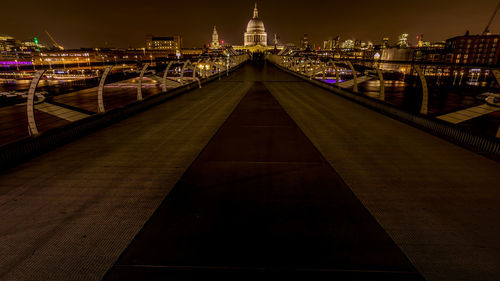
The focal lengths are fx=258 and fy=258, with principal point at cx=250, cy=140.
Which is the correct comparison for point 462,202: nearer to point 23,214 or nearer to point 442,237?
point 442,237

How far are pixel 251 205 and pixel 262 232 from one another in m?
0.77

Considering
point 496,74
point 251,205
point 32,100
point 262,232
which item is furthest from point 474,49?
point 32,100

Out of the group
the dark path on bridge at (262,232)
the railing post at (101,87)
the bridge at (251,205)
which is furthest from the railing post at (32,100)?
the dark path on bridge at (262,232)

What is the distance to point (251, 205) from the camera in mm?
4680

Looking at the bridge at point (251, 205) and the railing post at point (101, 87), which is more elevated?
the railing post at point (101, 87)

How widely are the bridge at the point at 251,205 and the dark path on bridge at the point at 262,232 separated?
0.8 inches

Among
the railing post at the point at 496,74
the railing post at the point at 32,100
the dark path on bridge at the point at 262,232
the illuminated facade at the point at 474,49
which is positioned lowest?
the dark path on bridge at the point at 262,232

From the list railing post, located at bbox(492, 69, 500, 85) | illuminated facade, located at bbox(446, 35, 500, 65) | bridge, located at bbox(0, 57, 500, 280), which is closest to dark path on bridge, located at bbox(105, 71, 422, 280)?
bridge, located at bbox(0, 57, 500, 280)

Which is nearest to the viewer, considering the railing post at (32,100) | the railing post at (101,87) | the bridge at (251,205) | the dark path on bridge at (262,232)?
the dark path on bridge at (262,232)

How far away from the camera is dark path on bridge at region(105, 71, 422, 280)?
3.30m

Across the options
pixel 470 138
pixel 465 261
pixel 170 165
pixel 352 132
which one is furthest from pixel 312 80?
pixel 465 261

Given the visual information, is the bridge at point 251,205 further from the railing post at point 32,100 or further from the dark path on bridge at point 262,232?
the railing post at point 32,100

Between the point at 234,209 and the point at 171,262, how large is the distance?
4.68 feet

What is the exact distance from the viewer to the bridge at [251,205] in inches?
134
